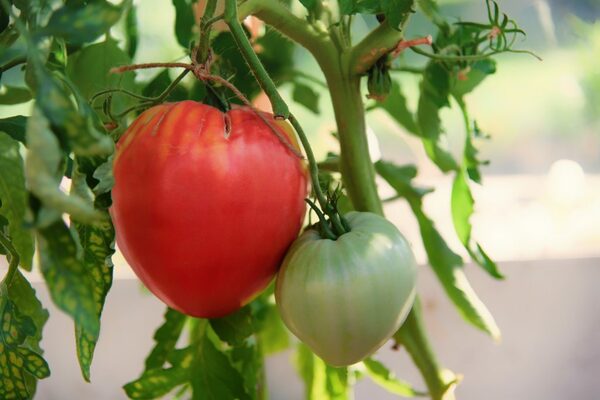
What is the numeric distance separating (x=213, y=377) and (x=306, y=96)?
268 millimetres

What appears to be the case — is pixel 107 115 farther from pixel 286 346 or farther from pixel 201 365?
pixel 286 346

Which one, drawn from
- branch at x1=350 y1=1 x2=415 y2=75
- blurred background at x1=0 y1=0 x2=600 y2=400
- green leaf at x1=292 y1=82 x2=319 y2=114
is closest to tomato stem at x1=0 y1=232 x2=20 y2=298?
branch at x1=350 y1=1 x2=415 y2=75

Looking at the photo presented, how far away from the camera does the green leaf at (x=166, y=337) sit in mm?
605

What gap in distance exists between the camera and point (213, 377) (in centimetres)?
57

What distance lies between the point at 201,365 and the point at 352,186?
182 millimetres

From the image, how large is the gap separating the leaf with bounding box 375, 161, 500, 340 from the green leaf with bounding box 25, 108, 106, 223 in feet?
1.37

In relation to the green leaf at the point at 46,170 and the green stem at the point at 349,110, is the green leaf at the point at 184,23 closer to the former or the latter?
the green stem at the point at 349,110

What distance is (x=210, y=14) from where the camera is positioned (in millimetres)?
395

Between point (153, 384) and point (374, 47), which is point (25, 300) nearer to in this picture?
point (153, 384)

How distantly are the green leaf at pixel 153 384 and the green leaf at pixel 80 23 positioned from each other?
1.15 ft

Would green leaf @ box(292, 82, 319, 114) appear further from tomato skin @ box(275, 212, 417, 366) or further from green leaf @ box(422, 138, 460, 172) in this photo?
tomato skin @ box(275, 212, 417, 366)

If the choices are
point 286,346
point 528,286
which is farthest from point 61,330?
point 528,286

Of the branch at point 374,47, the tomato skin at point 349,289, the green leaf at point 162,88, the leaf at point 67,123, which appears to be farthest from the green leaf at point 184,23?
the leaf at point 67,123

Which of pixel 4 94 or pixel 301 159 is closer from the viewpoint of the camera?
pixel 301 159
